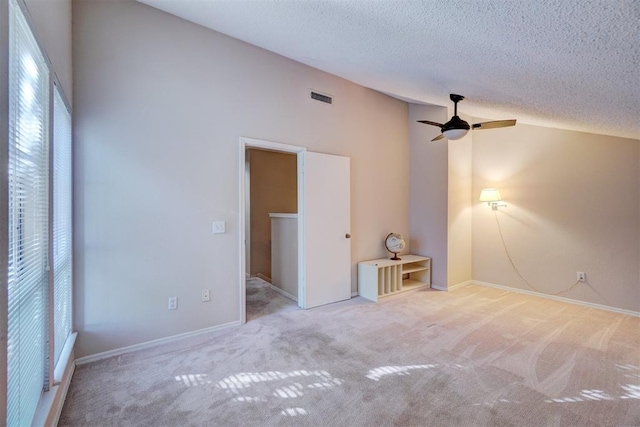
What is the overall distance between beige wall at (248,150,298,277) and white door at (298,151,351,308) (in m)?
1.96

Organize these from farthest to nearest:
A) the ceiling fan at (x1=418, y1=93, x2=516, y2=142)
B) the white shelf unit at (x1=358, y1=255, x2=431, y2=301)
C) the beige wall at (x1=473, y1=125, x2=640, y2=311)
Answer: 1. the white shelf unit at (x1=358, y1=255, x2=431, y2=301)
2. the beige wall at (x1=473, y1=125, x2=640, y2=311)
3. the ceiling fan at (x1=418, y1=93, x2=516, y2=142)

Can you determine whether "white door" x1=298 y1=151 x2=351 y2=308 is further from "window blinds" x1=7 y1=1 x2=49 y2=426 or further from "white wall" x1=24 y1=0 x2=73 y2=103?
"window blinds" x1=7 y1=1 x2=49 y2=426

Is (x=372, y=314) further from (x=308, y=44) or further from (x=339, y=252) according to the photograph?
(x=308, y=44)

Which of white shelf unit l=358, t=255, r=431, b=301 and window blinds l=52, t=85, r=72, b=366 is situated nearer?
window blinds l=52, t=85, r=72, b=366

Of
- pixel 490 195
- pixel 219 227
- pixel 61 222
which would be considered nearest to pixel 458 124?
pixel 490 195

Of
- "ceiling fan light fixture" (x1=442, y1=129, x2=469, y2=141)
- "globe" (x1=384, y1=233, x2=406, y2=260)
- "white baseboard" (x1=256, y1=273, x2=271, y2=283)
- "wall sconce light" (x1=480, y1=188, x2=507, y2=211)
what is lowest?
"white baseboard" (x1=256, y1=273, x2=271, y2=283)

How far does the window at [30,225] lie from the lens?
1170mm

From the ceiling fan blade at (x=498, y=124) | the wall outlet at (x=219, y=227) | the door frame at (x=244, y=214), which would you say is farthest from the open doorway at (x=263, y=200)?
the ceiling fan blade at (x=498, y=124)

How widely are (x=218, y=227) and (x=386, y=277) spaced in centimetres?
256

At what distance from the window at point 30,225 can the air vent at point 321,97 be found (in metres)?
2.66

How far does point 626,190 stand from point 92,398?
5.79m

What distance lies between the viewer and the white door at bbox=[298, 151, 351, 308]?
12.5ft

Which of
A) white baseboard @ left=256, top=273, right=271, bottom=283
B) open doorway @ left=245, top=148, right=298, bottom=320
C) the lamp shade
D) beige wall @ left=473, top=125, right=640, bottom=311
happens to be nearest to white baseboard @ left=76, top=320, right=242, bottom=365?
open doorway @ left=245, top=148, right=298, bottom=320

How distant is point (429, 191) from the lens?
482 cm
